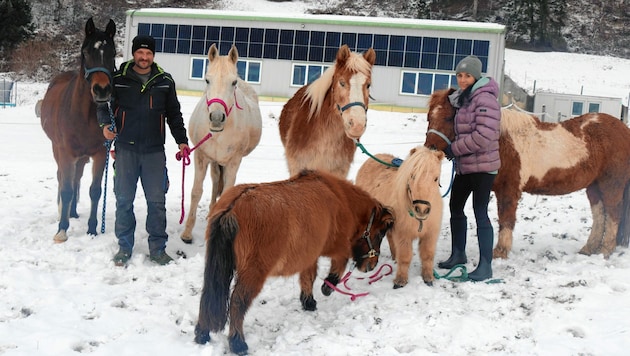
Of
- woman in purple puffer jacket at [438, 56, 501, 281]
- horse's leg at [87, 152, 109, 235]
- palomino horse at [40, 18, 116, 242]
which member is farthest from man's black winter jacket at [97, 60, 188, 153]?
woman in purple puffer jacket at [438, 56, 501, 281]

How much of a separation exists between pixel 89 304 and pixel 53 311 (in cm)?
27

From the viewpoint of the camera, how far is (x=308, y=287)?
14.5 feet

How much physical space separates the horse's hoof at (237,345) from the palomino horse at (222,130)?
2.82m

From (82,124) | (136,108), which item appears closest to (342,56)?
(136,108)

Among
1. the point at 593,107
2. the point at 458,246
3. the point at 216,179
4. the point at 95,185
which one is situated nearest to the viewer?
the point at 458,246

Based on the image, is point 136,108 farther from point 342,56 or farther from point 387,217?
point 387,217

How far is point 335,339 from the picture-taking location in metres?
3.71

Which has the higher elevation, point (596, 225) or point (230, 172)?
point (230, 172)

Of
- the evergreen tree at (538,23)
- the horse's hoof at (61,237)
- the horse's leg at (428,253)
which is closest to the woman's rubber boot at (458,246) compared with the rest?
the horse's leg at (428,253)

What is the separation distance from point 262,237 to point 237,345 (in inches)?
28.9

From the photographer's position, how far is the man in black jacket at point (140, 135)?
5.39 m

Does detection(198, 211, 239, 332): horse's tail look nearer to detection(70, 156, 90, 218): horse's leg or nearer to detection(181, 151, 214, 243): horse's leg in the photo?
detection(181, 151, 214, 243): horse's leg

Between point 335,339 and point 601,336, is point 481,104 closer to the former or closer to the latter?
point 601,336

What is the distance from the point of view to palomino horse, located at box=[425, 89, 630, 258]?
5.74 m
